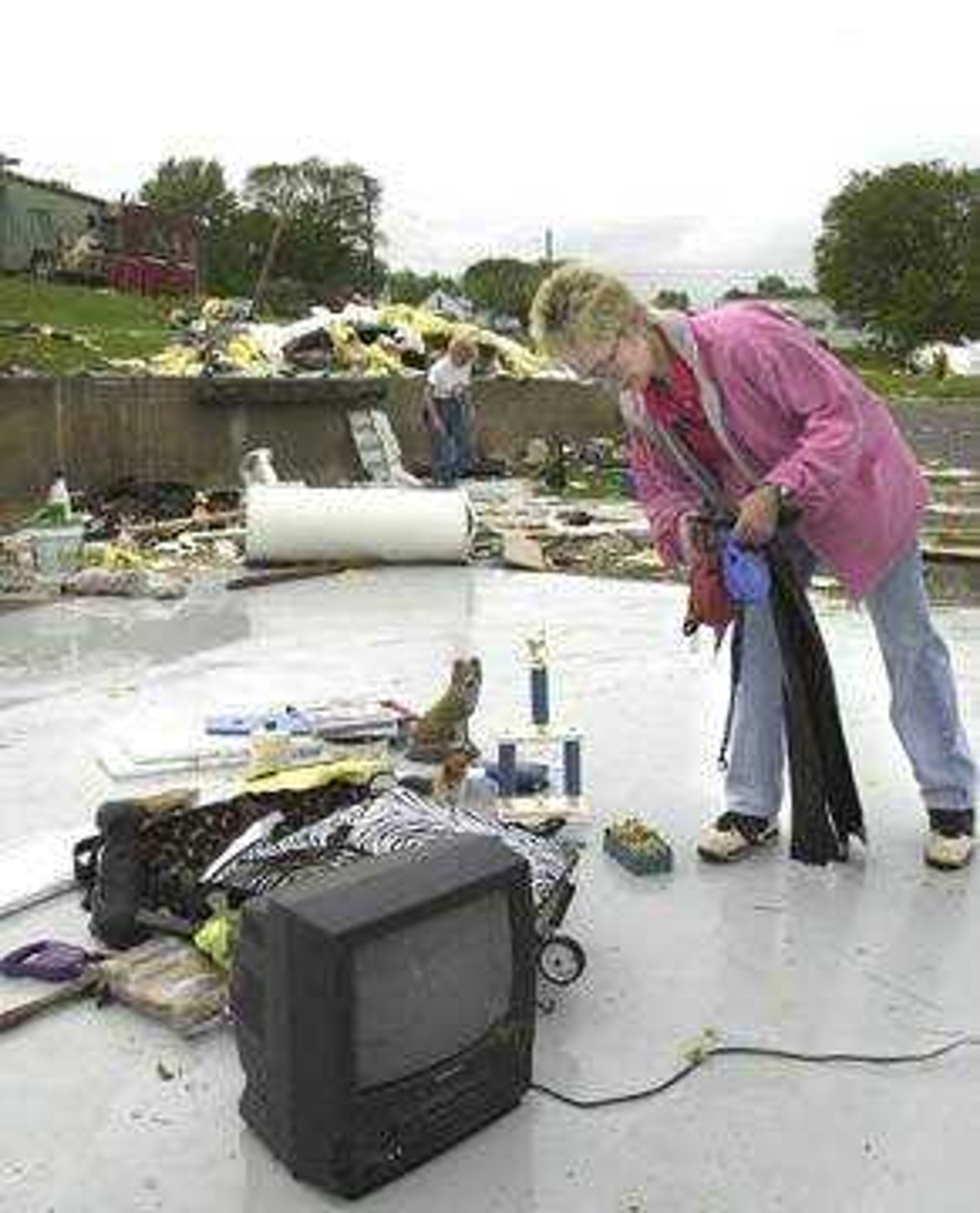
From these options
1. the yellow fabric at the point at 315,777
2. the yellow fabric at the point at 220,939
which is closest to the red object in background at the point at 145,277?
the yellow fabric at the point at 315,777

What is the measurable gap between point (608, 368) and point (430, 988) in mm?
1589

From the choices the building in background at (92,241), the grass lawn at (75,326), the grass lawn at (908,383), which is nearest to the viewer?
the grass lawn at (75,326)

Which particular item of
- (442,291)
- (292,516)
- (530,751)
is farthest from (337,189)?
(530,751)

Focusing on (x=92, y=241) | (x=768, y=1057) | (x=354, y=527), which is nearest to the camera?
(x=768, y=1057)

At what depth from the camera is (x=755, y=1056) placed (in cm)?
291

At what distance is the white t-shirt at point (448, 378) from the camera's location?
14969 mm

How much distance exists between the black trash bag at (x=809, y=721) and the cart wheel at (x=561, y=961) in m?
0.87

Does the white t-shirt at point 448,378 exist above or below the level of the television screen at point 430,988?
above

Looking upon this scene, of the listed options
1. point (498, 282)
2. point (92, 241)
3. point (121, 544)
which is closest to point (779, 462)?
point (121, 544)

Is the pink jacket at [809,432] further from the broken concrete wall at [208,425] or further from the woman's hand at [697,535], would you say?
the broken concrete wall at [208,425]

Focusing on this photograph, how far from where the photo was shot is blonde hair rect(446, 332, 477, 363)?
15.0 meters

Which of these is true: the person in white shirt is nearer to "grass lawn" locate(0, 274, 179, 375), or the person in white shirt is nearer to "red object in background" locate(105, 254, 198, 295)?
"grass lawn" locate(0, 274, 179, 375)

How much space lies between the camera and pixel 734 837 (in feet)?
12.9

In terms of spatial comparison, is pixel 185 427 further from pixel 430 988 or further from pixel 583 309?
pixel 430 988
